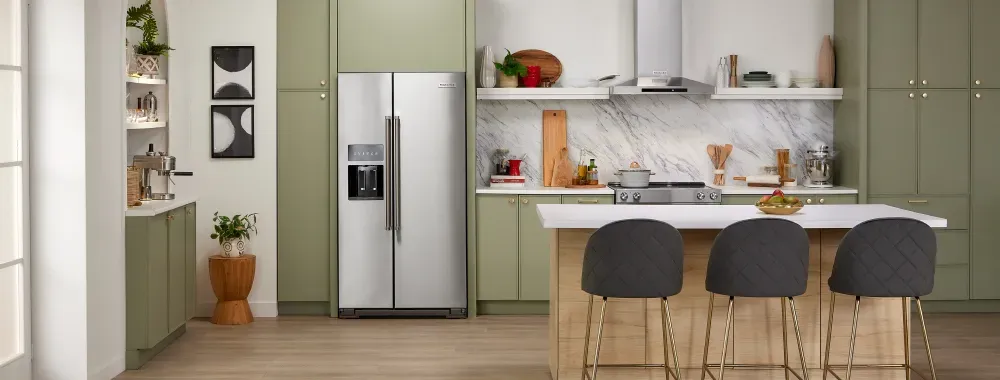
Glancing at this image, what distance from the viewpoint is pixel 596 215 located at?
457 centimetres

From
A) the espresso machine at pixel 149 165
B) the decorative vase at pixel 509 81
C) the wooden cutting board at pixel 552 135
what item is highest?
the decorative vase at pixel 509 81

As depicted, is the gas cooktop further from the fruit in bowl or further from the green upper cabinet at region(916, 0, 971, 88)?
the fruit in bowl

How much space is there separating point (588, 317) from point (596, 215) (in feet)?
1.57

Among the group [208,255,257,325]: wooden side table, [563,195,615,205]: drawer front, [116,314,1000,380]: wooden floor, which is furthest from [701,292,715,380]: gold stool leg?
[208,255,257,325]: wooden side table

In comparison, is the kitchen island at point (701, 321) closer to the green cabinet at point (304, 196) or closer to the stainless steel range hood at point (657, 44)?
the stainless steel range hood at point (657, 44)

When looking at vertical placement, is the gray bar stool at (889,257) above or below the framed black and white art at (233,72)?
below

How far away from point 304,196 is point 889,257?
382 cm

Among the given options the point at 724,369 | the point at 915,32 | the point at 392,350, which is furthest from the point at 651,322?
the point at 915,32

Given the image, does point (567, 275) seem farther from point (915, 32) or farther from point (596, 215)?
point (915, 32)

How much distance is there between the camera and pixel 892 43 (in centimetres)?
665

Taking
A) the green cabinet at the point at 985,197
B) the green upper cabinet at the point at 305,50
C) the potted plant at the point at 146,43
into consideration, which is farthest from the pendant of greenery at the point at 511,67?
the green cabinet at the point at 985,197

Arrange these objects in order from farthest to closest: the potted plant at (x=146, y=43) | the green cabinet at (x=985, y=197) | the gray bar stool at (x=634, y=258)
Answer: the green cabinet at (x=985, y=197), the potted plant at (x=146, y=43), the gray bar stool at (x=634, y=258)

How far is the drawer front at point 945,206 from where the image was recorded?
6.68 metres

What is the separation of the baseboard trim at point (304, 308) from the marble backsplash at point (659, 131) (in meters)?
1.41
